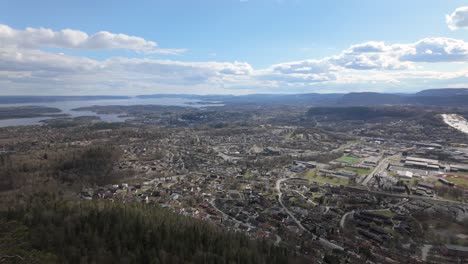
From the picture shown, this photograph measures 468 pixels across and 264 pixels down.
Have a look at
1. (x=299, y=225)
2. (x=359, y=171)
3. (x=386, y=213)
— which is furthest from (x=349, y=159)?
(x=299, y=225)

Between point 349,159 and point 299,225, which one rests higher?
point 349,159

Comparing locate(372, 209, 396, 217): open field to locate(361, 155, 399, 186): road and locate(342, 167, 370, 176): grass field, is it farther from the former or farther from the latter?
locate(342, 167, 370, 176): grass field

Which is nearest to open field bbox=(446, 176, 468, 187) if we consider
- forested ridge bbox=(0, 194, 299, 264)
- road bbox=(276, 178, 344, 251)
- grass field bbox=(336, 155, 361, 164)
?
grass field bbox=(336, 155, 361, 164)

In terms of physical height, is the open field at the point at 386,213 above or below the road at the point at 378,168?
below

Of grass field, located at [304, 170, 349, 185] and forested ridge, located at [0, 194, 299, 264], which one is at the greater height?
forested ridge, located at [0, 194, 299, 264]

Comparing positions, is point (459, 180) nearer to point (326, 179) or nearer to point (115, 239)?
point (326, 179)

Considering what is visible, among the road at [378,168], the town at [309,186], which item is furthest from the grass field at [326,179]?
the road at [378,168]

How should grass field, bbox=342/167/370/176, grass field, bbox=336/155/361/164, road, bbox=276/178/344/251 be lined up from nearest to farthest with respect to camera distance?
road, bbox=276/178/344/251
grass field, bbox=342/167/370/176
grass field, bbox=336/155/361/164

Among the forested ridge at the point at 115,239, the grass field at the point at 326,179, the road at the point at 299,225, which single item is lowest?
the road at the point at 299,225

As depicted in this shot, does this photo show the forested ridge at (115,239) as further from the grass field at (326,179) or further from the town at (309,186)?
the grass field at (326,179)

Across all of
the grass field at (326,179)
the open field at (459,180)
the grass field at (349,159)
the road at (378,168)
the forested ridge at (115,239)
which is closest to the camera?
the forested ridge at (115,239)
